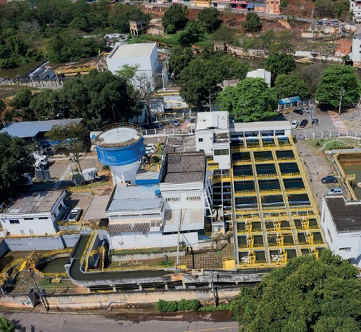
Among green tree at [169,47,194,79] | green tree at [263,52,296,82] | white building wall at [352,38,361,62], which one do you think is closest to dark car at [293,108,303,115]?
green tree at [263,52,296,82]

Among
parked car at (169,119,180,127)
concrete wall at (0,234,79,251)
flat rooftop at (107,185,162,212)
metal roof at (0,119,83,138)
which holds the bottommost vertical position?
concrete wall at (0,234,79,251)

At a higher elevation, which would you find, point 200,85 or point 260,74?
point 200,85

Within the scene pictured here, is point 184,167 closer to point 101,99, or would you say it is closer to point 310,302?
point 101,99

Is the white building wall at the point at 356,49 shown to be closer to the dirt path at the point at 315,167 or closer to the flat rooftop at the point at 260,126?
the dirt path at the point at 315,167

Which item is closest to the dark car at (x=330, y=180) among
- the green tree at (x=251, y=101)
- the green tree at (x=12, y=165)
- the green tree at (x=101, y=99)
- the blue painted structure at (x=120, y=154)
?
the green tree at (x=251, y=101)

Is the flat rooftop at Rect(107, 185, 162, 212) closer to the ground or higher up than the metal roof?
higher up

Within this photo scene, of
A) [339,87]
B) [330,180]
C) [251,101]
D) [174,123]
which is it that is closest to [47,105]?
[174,123]

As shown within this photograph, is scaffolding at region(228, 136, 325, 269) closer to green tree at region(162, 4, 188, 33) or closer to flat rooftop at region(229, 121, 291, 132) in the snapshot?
flat rooftop at region(229, 121, 291, 132)
